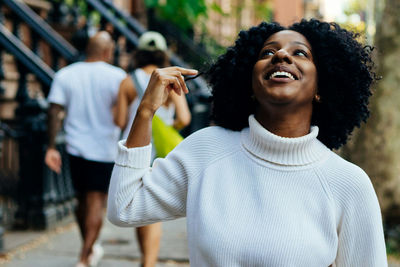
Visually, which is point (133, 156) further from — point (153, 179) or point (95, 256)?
point (95, 256)

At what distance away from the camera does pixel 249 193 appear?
2023 mm

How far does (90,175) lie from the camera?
4.87 m

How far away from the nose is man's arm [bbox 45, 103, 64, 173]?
3.26m

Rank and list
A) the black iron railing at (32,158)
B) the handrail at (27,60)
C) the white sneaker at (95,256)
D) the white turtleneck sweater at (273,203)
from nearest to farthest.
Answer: the white turtleneck sweater at (273,203) → the white sneaker at (95,256) → the black iron railing at (32,158) → the handrail at (27,60)

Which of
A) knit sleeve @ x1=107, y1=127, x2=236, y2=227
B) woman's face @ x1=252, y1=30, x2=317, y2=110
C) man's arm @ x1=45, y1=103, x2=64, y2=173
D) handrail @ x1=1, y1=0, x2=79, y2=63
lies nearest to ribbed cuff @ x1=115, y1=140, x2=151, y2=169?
knit sleeve @ x1=107, y1=127, x2=236, y2=227

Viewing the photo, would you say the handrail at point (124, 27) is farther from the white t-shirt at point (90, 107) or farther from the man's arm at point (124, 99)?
the man's arm at point (124, 99)

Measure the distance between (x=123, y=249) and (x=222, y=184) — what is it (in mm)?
3908

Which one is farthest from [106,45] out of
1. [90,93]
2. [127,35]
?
[127,35]

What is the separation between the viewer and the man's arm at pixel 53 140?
495cm

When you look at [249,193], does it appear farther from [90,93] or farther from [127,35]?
[127,35]

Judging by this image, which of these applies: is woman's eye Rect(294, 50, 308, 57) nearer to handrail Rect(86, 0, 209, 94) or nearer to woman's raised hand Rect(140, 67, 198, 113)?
woman's raised hand Rect(140, 67, 198, 113)

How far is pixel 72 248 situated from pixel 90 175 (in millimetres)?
1262

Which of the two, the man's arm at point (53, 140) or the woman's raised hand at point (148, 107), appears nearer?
the woman's raised hand at point (148, 107)

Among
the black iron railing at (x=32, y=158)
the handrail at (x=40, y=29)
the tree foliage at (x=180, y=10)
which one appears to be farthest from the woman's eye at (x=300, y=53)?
the tree foliage at (x=180, y=10)
